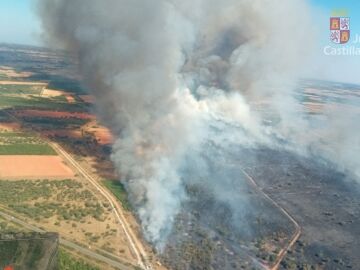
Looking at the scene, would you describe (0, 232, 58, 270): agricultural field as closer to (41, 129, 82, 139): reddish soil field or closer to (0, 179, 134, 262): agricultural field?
(0, 179, 134, 262): agricultural field

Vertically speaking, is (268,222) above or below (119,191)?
below

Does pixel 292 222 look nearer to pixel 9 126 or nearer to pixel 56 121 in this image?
pixel 9 126

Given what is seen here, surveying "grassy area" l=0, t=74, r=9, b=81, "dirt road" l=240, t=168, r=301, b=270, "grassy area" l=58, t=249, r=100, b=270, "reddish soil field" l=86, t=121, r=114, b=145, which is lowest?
"dirt road" l=240, t=168, r=301, b=270

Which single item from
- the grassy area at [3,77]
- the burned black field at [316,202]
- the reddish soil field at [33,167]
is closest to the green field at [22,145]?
the reddish soil field at [33,167]

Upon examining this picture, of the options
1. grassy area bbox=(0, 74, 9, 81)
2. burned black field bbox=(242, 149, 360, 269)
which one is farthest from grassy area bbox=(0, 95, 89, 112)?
burned black field bbox=(242, 149, 360, 269)

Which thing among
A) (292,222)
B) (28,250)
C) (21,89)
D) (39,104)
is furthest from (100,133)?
(21,89)

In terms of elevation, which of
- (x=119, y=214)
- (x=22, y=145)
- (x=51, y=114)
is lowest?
(x=119, y=214)

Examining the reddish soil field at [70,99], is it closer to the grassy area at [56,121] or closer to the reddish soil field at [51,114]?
the reddish soil field at [51,114]

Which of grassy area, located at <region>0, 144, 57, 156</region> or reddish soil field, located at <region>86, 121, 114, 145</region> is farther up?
grassy area, located at <region>0, 144, 57, 156</region>
